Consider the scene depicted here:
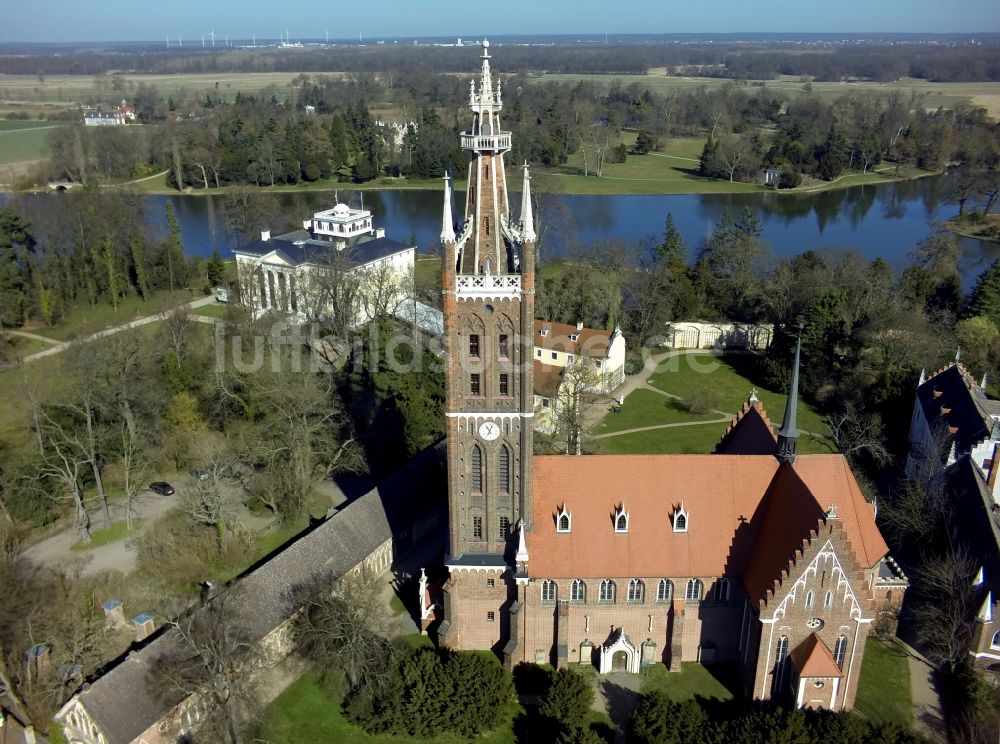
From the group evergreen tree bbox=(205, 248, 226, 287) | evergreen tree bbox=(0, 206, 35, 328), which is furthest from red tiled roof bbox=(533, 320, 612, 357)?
evergreen tree bbox=(0, 206, 35, 328)

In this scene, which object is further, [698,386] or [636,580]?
[698,386]

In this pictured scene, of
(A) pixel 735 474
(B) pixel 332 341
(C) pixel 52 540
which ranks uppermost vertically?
(A) pixel 735 474

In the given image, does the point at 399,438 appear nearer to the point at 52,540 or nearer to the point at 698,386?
the point at 52,540

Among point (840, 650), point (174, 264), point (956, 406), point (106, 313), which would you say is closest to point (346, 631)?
point (840, 650)

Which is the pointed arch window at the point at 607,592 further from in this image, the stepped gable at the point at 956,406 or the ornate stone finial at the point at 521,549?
the stepped gable at the point at 956,406

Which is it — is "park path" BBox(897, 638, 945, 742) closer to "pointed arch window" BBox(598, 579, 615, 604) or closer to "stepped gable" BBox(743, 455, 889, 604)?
"stepped gable" BBox(743, 455, 889, 604)

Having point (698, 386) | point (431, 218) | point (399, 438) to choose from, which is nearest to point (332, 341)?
point (399, 438)
